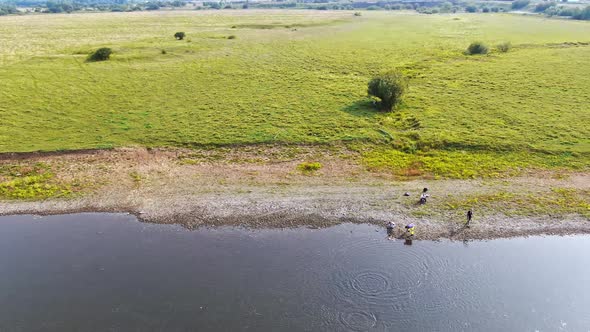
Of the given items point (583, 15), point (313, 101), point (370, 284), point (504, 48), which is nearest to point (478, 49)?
point (504, 48)

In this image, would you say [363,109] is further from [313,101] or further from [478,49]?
[478,49]

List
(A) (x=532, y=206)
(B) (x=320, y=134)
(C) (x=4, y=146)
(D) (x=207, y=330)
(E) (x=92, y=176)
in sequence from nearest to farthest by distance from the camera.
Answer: (D) (x=207, y=330), (A) (x=532, y=206), (E) (x=92, y=176), (C) (x=4, y=146), (B) (x=320, y=134)

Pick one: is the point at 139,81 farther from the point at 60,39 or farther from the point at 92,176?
the point at 60,39

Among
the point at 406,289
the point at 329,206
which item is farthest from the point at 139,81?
the point at 406,289

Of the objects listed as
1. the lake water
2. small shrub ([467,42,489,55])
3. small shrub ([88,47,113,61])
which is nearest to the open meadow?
small shrub ([88,47,113,61])

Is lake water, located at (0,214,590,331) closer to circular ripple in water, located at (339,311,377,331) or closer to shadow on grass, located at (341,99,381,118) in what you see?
circular ripple in water, located at (339,311,377,331)

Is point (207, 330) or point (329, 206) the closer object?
point (207, 330)
